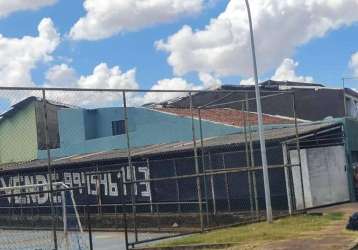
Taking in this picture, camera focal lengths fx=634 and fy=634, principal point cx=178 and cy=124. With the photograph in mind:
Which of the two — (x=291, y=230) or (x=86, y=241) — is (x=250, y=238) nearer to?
(x=291, y=230)

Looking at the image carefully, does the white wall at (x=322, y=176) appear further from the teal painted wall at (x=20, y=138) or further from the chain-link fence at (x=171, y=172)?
the teal painted wall at (x=20, y=138)

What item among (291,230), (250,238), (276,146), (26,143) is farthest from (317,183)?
(26,143)

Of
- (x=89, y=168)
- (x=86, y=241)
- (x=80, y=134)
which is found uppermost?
(x=80, y=134)

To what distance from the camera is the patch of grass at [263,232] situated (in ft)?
48.2

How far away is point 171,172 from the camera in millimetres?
25953

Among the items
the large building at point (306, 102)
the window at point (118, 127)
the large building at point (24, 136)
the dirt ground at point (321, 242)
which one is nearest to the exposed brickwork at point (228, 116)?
the large building at point (306, 102)

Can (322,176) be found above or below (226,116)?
below

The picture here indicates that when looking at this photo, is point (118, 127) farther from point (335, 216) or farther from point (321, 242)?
point (321, 242)

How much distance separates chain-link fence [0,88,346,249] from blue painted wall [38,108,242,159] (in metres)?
0.08

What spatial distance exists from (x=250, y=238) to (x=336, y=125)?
461 inches

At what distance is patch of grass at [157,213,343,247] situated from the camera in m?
14.7

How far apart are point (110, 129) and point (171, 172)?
50.9 feet

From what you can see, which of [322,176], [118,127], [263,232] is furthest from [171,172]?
[118,127]

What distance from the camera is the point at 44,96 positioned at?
494 inches
